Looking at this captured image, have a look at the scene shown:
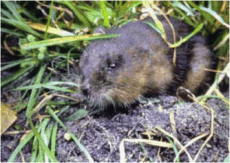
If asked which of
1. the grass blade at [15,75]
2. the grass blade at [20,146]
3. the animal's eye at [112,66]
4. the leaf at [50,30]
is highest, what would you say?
the leaf at [50,30]

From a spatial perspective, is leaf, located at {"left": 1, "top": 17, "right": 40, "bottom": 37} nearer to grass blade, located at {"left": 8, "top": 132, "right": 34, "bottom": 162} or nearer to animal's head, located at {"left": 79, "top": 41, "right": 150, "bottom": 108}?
animal's head, located at {"left": 79, "top": 41, "right": 150, "bottom": 108}

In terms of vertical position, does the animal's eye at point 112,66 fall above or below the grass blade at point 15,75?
above

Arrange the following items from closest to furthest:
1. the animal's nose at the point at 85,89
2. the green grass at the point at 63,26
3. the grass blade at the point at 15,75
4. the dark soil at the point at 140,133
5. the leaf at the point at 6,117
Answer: the dark soil at the point at 140,133, the animal's nose at the point at 85,89, the leaf at the point at 6,117, the green grass at the point at 63,26, the grass blade at the point at 15,75

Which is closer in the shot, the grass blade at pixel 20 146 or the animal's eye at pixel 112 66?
the grass blade at pixel 20 146

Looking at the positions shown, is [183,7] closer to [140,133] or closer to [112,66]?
[112,66]

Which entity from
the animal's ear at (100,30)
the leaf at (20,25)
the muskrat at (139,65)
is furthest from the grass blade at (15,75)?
the animal's ear at (100,30)

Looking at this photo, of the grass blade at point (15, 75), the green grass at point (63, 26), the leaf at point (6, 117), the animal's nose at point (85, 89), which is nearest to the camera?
Result: the animal's nose at point (85, 89)

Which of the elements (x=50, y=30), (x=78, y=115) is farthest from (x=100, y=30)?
(x=78, y=115)

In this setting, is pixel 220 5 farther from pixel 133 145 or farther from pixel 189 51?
pixel 133 145

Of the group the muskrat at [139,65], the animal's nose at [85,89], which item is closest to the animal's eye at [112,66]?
the muskrat at [139,65]

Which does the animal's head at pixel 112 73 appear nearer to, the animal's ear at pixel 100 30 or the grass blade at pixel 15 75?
the animal's ear at pixel 100 30

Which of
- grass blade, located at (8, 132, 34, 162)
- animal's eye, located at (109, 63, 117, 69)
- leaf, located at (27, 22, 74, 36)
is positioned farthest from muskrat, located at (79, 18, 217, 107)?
grass blade, located at (8, 132, 34, 162)
